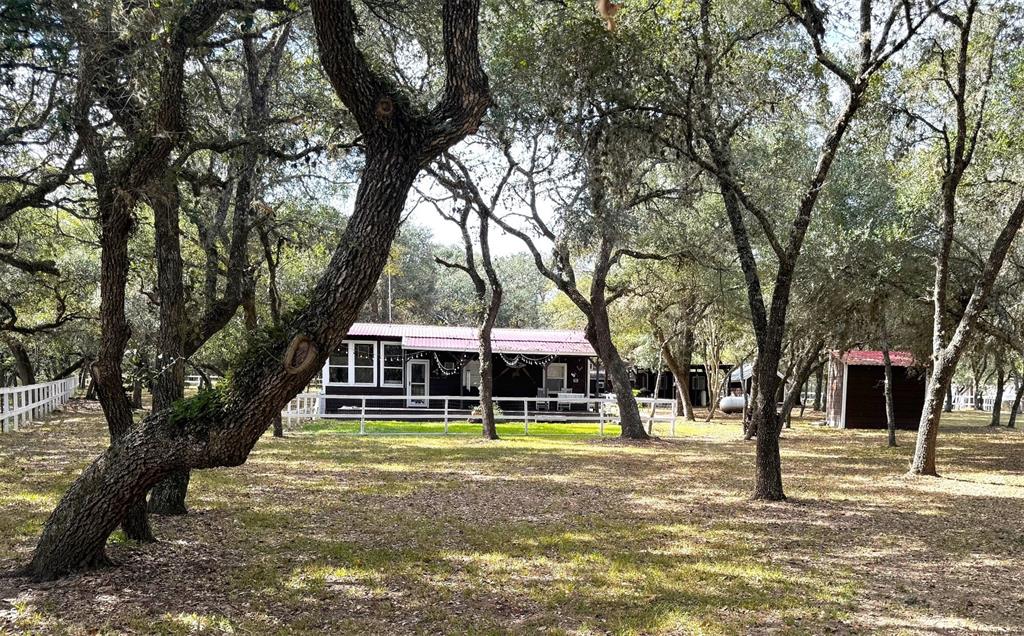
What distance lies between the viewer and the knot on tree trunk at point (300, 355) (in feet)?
16.0

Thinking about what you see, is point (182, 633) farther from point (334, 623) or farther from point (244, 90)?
point (244, 90)

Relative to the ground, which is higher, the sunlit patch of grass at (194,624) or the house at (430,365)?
the house at (430,365)

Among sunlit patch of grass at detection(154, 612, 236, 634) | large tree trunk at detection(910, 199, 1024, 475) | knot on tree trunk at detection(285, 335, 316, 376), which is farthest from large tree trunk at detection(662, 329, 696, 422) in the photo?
sunlit patch of grass at detection(154, 612, 236, 634)

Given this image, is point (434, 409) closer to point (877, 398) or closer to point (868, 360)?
point (868, 360)

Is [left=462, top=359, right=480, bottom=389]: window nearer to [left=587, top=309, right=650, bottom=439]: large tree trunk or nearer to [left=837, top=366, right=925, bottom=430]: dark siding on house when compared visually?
[left=587, top=309, right=650, bottom=439]: large tree trunk

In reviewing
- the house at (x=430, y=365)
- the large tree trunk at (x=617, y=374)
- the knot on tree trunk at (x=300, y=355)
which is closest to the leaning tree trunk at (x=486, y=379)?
the large tree trunk at (x=617, y=374)

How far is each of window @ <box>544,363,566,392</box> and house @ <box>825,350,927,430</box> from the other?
9.57 m

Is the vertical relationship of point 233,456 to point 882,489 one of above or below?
above

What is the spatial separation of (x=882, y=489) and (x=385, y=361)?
1708 centimetres

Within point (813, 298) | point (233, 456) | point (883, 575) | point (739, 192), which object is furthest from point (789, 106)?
point (233, 456)

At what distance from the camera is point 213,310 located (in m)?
9.50

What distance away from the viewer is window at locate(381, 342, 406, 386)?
81.4 feet

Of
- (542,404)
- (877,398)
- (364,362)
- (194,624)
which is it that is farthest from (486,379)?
(877,398)

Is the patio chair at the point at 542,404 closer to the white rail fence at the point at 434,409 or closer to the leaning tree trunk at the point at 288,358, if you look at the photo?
the white rail fence at the point at 434,409
